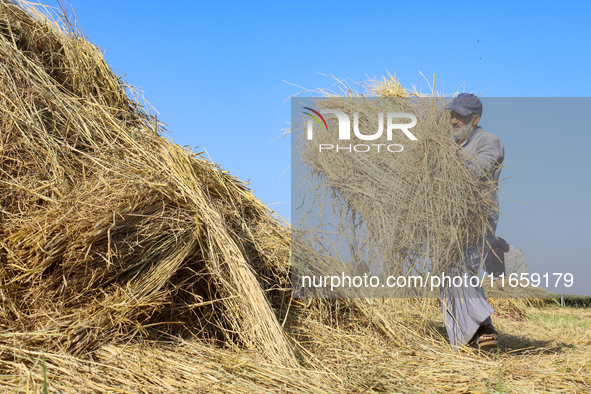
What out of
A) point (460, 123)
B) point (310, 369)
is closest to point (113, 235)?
point (310, 369)

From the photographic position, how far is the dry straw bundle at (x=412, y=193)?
291 cm

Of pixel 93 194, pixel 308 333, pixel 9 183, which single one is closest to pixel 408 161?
pixel 308 333

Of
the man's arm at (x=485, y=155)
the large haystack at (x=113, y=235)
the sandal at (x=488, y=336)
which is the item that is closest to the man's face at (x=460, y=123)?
the man's arm at (x=485, y=155)

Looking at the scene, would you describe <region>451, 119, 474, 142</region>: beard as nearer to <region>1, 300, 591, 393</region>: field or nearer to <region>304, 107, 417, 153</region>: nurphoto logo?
<region>304, 107, 417, 153</region>: nurphoto logo

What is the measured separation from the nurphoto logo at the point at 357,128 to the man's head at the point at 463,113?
27cm

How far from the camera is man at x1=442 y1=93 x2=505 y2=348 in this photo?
299cm

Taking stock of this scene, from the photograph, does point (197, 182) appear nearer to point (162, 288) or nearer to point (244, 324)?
point (162, 288)

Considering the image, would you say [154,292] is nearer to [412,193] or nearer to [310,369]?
[310,369]

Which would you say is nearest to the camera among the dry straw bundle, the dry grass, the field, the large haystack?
the field

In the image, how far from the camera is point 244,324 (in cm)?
262

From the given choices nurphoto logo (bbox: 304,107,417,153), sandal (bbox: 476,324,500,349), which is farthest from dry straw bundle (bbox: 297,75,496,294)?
sandal (bbox: 476,324,500,349)

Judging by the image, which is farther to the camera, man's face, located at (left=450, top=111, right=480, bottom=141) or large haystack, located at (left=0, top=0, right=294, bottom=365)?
man's face, located at (left=450, top=111, right=480, bottom=141)

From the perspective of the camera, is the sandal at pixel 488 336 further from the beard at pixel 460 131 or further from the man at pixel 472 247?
the beard at pixel 460 131

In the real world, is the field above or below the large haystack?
below
